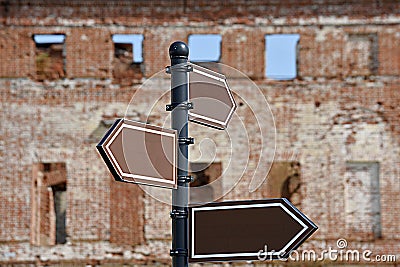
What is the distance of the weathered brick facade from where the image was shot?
55.6 feet

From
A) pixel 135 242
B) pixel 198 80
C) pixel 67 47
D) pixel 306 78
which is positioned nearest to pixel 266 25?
pixel 306 78

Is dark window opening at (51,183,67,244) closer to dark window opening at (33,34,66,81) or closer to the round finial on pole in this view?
dark window opening at (33,34,66,81)

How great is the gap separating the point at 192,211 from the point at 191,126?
13329 mm

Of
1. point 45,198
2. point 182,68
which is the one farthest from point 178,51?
point 45,198

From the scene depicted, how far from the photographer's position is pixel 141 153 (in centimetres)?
371

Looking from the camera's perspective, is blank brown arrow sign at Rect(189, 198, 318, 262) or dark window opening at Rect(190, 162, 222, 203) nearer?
blank brown arrow sign at Rect(189, 198, 318, 262)

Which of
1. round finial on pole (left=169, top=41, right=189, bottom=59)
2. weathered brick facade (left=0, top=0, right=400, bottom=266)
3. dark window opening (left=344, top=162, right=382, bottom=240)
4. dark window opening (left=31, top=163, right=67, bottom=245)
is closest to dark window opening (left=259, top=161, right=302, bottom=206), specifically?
weathered brick facade (left=0, top=0, right=400, bottom=266)

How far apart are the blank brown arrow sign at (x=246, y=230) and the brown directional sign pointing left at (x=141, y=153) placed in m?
0.25

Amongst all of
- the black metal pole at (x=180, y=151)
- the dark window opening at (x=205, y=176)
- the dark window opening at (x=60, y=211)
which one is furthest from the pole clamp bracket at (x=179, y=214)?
the dark window opening at (x=60, y=211)

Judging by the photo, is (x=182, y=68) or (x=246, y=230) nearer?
(x=246, y=230)

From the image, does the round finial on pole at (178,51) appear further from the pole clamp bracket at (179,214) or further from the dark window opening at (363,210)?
the dark window opening at (363,210)

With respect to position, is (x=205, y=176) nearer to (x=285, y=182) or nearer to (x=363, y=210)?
(x=285, y=182)

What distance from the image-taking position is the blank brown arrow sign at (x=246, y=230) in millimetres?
3734

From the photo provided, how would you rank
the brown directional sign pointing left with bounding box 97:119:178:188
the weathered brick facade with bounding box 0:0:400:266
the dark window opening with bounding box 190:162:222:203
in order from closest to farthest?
the brown directional sign pointing left with bounding box 97:119:178:188, the weathered brick facade with bounding box 0:0:400:266, the dark window opening with bounding box 190:162:222:203
